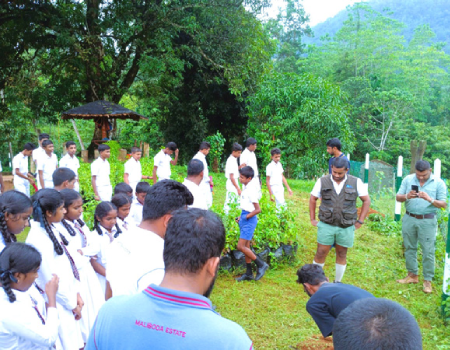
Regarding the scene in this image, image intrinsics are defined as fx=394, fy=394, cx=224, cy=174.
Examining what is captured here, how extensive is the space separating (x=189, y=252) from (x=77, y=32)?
1393 cm

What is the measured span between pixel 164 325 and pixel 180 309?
0.23ft

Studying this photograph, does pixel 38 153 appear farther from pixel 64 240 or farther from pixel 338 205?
pixel 338 205

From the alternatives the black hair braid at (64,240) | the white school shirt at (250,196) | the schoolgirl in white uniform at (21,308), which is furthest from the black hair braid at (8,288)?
the white school shirt at (250,196)

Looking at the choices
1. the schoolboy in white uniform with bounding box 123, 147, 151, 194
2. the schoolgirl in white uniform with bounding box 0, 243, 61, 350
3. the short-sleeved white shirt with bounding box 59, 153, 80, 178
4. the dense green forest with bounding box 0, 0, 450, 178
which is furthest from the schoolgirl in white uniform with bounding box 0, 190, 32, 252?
the dense green forest with bounding box 0, 0, 450, 178

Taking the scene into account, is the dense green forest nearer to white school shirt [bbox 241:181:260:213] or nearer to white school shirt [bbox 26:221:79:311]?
white school shirt [bbox 241:181:260:213]

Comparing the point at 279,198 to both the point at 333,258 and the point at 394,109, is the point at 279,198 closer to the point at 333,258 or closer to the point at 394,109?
the point at 333,258

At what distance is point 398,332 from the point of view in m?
1.36

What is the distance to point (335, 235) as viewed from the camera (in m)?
5.24

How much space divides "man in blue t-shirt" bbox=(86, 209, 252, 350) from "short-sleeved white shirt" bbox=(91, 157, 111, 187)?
5.84 metres

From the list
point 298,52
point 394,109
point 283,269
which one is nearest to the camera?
point 283,269

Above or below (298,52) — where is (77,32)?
below

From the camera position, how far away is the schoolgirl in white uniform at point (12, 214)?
2885 mm

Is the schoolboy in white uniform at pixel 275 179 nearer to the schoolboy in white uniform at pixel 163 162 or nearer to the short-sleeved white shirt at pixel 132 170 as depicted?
the schoolboy in white uniform at pixel 163 162

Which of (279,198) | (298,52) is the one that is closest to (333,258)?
(279,198)
